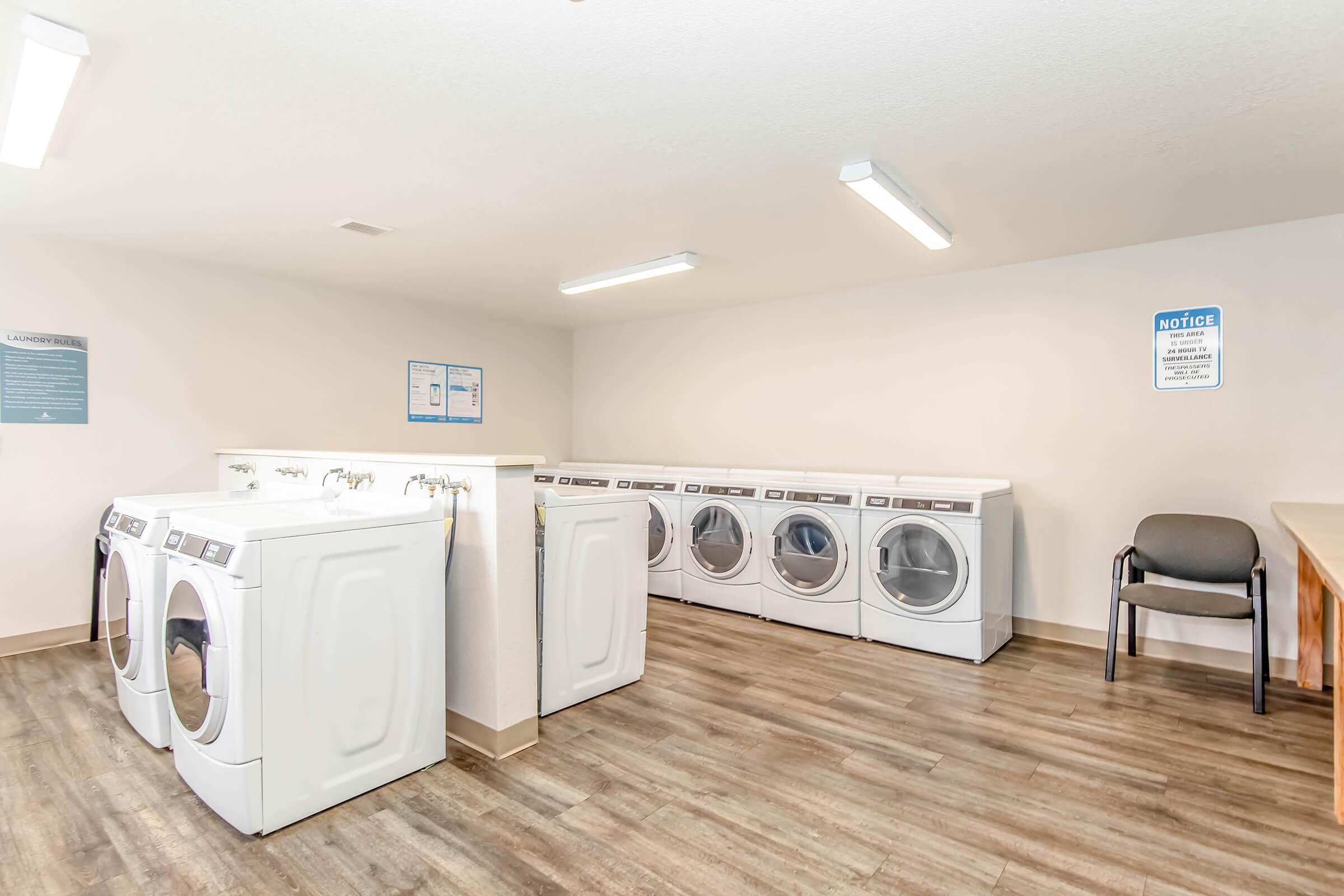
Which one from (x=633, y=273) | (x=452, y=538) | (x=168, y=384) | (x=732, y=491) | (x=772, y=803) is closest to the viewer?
(x=772, y=803)

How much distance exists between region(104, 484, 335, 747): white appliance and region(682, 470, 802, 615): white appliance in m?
2.64

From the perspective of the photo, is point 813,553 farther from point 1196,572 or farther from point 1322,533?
point 1322,533

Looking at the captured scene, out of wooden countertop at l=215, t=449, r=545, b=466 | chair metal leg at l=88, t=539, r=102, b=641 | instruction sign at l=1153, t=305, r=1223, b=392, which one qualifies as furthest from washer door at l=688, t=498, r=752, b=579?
chair metal leg at l=88, t=539, r=102, b=641

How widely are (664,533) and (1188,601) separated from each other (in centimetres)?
300

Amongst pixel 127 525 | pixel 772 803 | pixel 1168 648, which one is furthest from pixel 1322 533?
pixel 127 525

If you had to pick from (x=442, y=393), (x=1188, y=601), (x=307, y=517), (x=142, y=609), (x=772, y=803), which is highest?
(x=442, y=393)

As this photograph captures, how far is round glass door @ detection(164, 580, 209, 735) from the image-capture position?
2053mm

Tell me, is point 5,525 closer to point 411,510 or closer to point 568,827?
point 411,510

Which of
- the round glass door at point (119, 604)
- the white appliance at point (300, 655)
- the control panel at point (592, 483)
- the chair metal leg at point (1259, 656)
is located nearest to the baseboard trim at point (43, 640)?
the round glass door at point (119, 604)

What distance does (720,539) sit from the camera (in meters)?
4.55

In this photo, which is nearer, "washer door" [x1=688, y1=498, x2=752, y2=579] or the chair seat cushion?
the chair seat cushion

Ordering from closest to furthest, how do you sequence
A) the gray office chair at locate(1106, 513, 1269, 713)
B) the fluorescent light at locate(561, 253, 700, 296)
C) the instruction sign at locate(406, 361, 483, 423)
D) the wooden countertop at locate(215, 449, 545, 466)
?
1. the wooden countertop at locate(215, 449, 545, 466)
2. the gray office chair at locate(1106, 513, 1269, 713)
3. the fluorescent light at locate(561, 253, 700, 296)
4. the instruction sign at locate(406, 361, 483, 423)

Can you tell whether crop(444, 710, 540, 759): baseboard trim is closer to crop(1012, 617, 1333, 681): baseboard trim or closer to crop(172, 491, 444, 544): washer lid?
crop(172, 491, 444, 544): washer lid

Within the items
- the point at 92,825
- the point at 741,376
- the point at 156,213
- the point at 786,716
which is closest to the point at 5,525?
the point at 156,213
